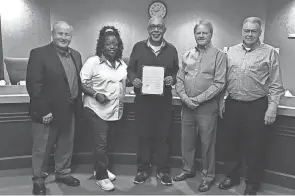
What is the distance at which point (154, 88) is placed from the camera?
2.31 metres

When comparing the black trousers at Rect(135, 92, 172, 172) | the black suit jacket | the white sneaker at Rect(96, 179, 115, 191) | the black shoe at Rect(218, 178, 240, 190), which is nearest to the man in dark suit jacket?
the black suit jacket

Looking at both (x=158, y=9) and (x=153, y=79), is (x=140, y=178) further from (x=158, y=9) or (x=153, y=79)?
(x=158, y=9)

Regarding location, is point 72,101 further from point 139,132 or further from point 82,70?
point 139,132

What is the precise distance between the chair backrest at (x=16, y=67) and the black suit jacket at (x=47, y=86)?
0.83 m

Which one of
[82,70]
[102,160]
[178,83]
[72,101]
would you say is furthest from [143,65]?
[102,160]

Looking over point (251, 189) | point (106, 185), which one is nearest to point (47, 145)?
point (106, 185)

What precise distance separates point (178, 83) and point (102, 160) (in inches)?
38.4

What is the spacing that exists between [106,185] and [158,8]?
3.99 m

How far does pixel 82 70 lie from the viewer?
7.61 ft

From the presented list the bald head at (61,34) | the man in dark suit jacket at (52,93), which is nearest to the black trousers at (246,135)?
the man in dark suit jacket at (52,93)

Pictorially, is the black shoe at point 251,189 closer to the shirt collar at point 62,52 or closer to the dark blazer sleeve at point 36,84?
the dark blazer sleeve at point 36,84

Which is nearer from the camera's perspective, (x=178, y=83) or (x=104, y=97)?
(x=104, y=97)

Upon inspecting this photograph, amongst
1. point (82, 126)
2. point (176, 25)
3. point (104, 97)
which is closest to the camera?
point (104, 97)

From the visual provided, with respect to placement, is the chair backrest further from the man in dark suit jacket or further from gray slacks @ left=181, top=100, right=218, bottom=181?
gray slacks @ left=181, top=100, right=218, bottom=181
